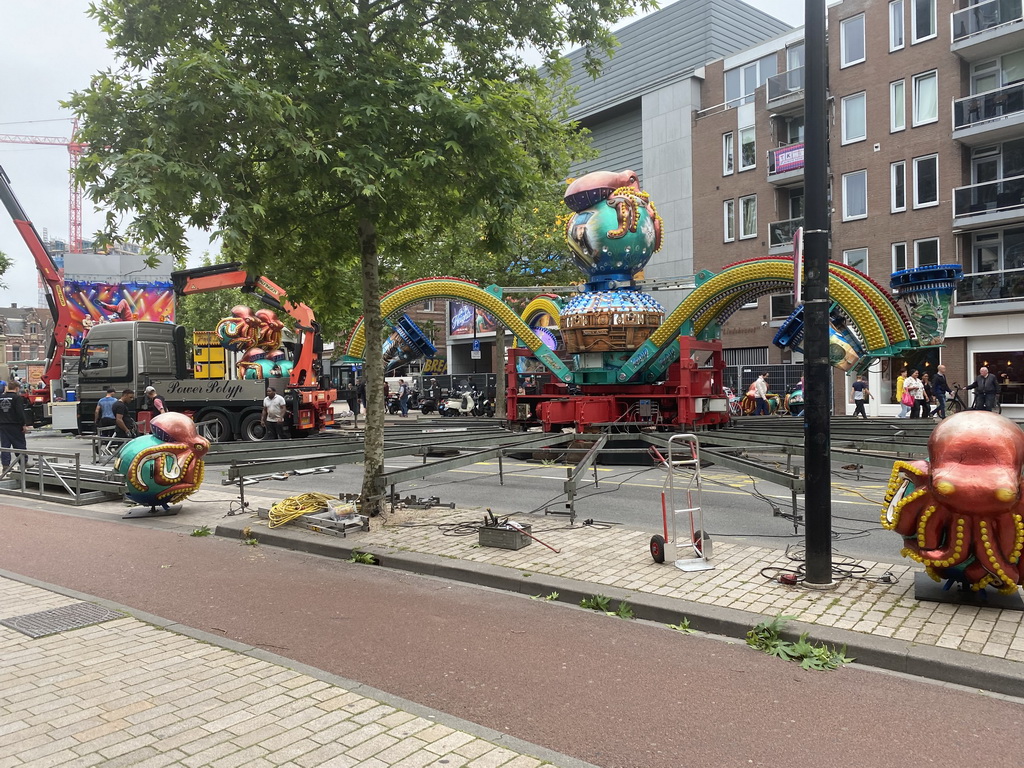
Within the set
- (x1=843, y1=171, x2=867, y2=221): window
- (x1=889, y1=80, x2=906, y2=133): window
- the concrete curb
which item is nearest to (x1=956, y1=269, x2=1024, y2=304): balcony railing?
(x1=843, y1=171, x2=867, y2=221): window

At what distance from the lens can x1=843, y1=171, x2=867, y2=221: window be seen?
29922 millimetres

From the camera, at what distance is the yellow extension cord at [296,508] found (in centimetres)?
908

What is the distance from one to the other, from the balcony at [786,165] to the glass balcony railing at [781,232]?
1.67 meters

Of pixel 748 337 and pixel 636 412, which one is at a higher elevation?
pixel 748 337

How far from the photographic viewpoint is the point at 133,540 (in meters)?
9.08

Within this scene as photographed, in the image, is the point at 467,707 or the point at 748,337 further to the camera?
the point at 748,337

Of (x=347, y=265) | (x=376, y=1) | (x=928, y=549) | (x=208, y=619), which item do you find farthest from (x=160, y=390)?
(x=928, y=549)

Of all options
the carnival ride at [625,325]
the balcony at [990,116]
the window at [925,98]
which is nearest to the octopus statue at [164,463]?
the carnival ride at [625,325]

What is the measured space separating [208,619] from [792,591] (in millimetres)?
4597

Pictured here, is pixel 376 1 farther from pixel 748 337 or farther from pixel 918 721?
pixel 748 337

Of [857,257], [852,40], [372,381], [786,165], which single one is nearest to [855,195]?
[857,257]

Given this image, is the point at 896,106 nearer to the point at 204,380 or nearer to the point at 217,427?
the point at 204,380

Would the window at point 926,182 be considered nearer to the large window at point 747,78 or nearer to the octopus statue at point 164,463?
the large window at point 747,78

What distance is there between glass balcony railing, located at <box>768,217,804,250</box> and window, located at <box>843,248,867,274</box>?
2355 millimetres
